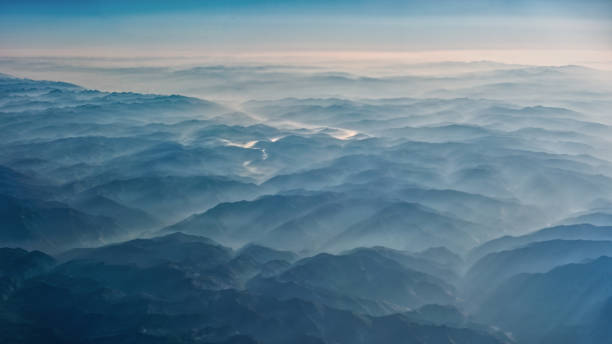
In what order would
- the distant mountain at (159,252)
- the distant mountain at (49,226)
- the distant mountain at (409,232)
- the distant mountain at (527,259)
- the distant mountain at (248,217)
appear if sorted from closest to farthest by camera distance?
the distant mountain at (527,259), the distant mountain at (159,252), the distant mountain at (49,226), the distant mountain at (409,232), the distant mountain at (248,217)

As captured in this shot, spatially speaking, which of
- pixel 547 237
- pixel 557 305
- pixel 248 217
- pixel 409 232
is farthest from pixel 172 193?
pixel 557 305

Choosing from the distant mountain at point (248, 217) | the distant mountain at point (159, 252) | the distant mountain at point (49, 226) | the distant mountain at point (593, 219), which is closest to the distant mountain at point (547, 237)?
the distant mountain at point (593, 219)

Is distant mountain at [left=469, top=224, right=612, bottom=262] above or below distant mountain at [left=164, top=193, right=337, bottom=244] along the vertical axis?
above

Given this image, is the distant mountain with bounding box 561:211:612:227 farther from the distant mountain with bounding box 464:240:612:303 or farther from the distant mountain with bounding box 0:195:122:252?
the distant mountain with bounding box 0:195:122:252

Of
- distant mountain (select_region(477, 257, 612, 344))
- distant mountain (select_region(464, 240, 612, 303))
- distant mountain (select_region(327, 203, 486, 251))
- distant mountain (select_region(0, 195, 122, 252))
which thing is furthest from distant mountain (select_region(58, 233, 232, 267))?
distant mountain (select_region(477, 257, 612, 344))

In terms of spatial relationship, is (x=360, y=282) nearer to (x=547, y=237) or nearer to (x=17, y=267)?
(x=547, y=237)

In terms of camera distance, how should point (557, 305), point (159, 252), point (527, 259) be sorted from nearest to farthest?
point (557, 305), point (527, 259), point (159, 252)

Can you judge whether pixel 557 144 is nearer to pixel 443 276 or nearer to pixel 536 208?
pixel 536 208

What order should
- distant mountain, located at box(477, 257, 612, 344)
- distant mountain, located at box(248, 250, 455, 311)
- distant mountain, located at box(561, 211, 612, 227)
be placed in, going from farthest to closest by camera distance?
distant mountain, located at box(561, 211, 612, 227) → distant mountain, located at box(248, 250, 455, 311) → distant mountain, located at box(477, 257, 612, 344)

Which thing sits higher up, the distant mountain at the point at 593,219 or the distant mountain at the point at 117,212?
the distant mountain at the point at 593,219

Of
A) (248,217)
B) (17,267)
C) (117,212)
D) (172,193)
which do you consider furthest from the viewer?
(172,193)

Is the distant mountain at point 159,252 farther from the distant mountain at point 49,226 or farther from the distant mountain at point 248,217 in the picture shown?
the distant mountain at point 248,217

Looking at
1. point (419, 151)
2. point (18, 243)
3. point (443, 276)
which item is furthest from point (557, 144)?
point (18, 243)
